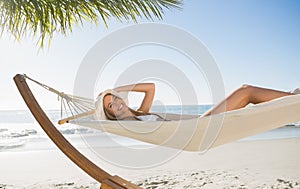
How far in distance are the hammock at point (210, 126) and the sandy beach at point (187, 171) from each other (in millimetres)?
1508

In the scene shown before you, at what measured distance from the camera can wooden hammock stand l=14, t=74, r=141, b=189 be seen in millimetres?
1314

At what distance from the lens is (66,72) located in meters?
10.2

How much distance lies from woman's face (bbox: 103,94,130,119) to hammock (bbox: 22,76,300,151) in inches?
7.6

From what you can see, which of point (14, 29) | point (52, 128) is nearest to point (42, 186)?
point (14, 29)

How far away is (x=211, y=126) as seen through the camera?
152cm

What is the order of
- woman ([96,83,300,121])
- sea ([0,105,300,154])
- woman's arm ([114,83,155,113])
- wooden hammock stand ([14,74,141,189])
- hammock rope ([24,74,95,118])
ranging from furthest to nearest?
1. sea ([0,105,300,154])
2. woman's arm ([114,83,155,113])
3. hammock rope ([24,74,95,118])
4. woman ([96,83,300,121])
5. wooden hammock stand ([14,74,141,189])

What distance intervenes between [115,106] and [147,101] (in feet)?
1.25

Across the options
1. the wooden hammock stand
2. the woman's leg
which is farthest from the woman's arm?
the wooden hammock stand

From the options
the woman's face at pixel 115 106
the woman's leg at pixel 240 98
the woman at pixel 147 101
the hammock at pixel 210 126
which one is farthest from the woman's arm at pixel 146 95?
the woman's leg at pixel 240 98

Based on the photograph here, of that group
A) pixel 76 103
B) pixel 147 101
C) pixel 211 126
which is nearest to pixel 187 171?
pixel 147 101

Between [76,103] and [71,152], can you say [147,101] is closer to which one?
[76,103]

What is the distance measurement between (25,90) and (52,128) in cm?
31

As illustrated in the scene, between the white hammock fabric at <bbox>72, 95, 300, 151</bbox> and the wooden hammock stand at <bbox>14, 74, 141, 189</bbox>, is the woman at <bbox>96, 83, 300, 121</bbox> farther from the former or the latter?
the wooden hammock stand at <bbox>14, 74, 141, 189</bbox>

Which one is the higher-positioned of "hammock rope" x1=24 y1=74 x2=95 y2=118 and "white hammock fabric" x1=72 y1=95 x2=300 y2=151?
"hammock rope" x1=24 y1=74 x2=95 y2=118
